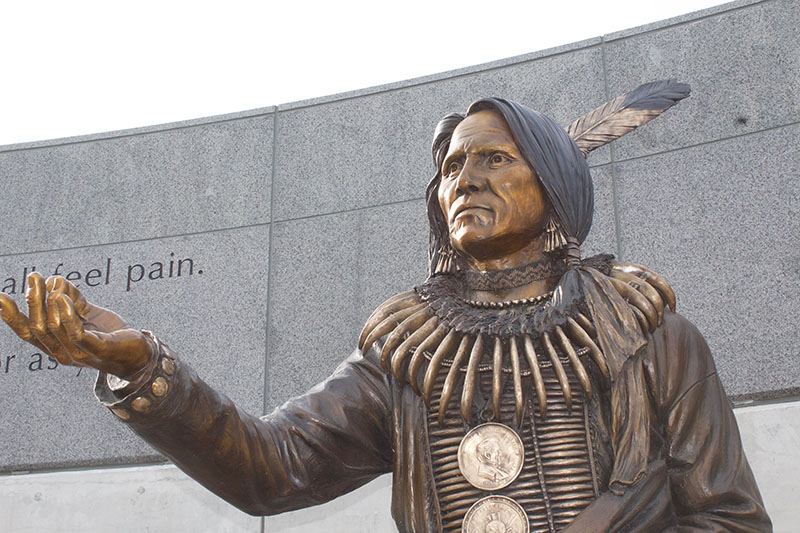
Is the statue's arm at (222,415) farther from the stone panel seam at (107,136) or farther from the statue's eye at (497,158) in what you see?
the stone panel seam at (107,136)

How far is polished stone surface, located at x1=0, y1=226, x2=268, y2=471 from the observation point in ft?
17.6

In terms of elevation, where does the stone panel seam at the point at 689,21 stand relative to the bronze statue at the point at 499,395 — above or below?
above

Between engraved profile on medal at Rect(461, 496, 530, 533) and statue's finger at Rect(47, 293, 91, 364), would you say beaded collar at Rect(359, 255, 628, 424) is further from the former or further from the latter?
statue's finger at Rect(47, 293, 91, 364)

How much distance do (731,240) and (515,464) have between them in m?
2.74

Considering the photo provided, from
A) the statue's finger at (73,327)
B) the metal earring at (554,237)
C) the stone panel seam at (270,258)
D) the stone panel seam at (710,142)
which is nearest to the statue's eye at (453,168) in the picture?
the metal earring at (554,237)

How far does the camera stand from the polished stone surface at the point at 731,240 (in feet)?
15.0

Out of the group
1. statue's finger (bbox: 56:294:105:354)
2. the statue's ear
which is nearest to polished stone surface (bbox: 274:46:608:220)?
the statue's ear

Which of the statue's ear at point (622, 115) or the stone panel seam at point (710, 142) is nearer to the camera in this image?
the statue's ear at point (622, 115)

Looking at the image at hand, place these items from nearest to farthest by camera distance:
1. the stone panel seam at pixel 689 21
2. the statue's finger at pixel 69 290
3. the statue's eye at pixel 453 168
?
the statue's finger at pixel 69 290 < the statue's eye at pixel 453 168 < the stone panel seam at pixel 689 21

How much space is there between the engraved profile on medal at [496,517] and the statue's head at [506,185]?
69cm

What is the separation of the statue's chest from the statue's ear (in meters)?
0.98

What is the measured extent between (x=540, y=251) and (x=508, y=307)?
19cm

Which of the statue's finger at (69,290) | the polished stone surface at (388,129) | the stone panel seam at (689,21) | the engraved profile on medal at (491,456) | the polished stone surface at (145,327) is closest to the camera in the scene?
the statue's finger at (69,290)

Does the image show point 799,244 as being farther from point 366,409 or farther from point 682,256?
point 366,409
